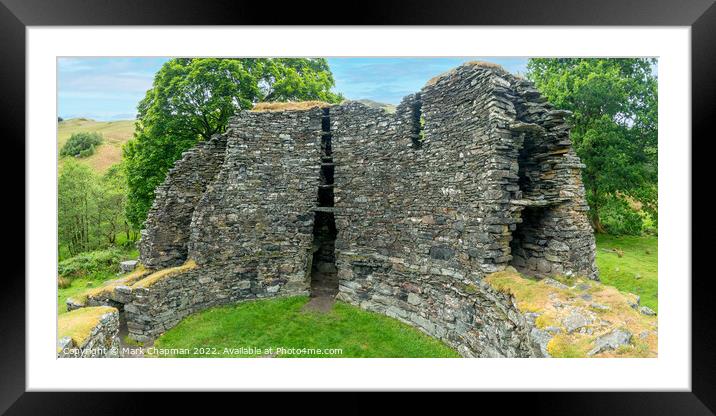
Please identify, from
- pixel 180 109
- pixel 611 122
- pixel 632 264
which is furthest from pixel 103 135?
pixel 611 122

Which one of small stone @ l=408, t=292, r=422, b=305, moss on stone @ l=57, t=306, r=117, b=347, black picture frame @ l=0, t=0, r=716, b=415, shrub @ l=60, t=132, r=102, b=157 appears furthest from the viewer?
small stone @ l=408, t=292, r=422, b=305

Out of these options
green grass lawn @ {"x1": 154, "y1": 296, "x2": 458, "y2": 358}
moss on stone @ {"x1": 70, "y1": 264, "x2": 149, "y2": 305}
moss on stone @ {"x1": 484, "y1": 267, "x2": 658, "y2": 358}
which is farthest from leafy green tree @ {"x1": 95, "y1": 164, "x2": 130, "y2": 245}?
moss on stone @ {"x1": 484, "y1": 267, "x2": 658, "y2": 358}

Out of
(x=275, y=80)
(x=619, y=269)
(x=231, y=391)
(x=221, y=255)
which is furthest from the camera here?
(x=275, y=80)

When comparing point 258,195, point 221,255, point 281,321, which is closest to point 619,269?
point 281,321

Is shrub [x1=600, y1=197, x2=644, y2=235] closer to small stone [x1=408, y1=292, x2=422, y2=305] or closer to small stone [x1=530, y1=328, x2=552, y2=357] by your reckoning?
small stone [x1=530, y1=328, x2=552, y2=357]

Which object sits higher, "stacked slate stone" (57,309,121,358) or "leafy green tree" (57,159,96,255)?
"leafy green tree" (57,159,96,255)

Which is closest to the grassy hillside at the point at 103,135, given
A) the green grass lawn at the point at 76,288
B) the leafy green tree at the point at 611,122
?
the green grass lawn at the point at 76,288

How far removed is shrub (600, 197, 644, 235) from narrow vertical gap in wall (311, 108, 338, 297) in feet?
25.8

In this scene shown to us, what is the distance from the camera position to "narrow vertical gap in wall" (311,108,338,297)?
11.1m

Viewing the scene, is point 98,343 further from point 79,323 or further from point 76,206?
point 76,206
